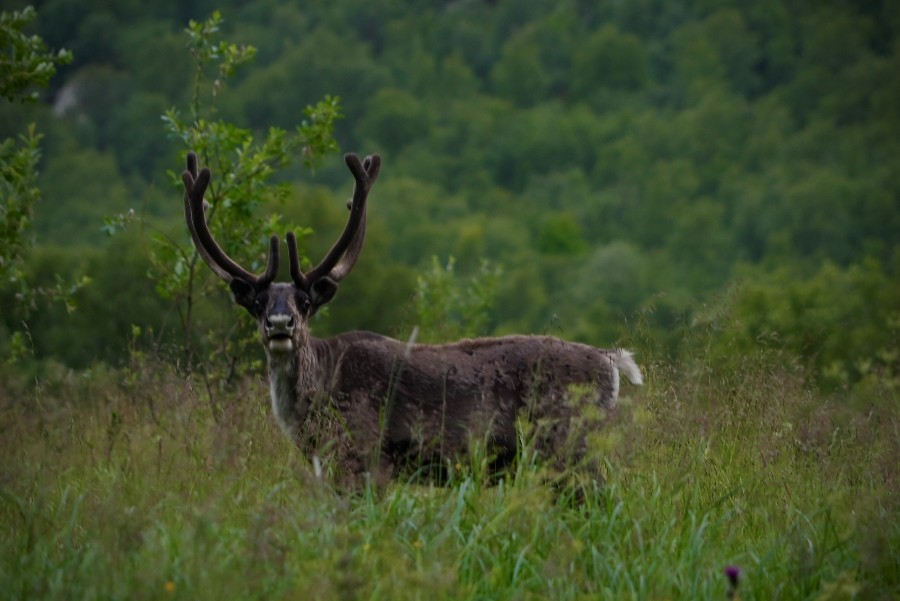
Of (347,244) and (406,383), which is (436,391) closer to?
(406,383)

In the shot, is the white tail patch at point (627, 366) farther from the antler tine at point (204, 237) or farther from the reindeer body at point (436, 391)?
the antler tine at point (204, 237)

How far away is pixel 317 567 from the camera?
5.33m

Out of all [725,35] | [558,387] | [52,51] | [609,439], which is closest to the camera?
[609,439]

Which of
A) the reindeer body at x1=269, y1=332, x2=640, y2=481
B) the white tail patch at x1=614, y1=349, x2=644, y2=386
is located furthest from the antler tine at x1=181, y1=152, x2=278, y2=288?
the white tail patch at x1=614, y1=349, x2=644, y2=386

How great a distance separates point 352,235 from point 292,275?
1.47ft

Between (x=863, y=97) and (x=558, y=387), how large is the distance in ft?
394

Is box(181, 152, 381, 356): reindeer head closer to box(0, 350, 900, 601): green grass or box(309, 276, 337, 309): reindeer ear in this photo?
box(309, 276, 337, 309): reindeer ear

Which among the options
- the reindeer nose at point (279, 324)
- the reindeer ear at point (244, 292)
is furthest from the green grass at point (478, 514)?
the reindeer ear at point (244, 292)

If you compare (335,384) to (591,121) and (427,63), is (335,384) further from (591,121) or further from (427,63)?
(427,63)

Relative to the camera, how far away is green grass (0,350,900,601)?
5375mm

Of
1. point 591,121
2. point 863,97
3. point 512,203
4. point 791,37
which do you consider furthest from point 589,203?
point 791,37

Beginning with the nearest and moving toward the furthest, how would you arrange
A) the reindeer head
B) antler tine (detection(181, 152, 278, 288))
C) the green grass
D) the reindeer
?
the green grass < the reindeer < the reindeer head < antler tine (detection(181, 152, 278, 288))

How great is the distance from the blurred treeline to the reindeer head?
44.3 m

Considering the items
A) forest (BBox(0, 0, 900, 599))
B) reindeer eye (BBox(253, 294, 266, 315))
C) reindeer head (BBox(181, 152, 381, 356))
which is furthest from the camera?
forest (BBox(0, 0, 900, 599))
